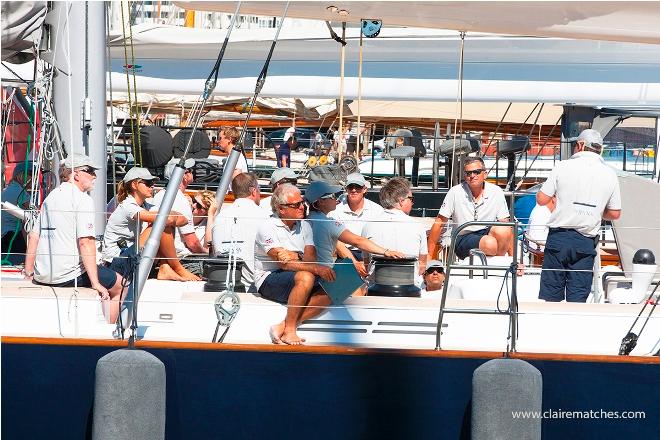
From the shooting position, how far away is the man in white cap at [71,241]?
506cm

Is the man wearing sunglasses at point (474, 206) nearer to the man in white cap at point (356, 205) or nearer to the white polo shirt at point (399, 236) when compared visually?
the man in white cap at point (356, 205)

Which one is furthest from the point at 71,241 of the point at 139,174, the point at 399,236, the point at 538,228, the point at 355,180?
the point at 538,228

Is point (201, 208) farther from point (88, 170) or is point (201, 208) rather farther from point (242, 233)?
point (88, 170)

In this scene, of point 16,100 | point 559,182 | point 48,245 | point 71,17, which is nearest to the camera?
point 48,245

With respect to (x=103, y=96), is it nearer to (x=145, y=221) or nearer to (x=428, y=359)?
(x=145, y=221)

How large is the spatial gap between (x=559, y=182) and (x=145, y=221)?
85.5 inches

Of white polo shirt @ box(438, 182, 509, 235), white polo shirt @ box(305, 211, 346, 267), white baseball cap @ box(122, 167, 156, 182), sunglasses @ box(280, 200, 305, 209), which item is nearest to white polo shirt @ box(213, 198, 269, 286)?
sunglasses @ box(280, 200, 305, 209)

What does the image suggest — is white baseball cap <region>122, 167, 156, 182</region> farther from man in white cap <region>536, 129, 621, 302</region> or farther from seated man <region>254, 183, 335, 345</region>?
man in white cap <region>536, 129, 621, 302</region>

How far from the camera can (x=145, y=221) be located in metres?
5.82

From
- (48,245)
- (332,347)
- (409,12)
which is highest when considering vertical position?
(409,12)

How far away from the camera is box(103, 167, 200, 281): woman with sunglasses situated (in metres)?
5.53

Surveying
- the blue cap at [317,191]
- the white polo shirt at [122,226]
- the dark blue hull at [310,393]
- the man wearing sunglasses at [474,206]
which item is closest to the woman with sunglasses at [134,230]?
the white polo shirt at [122,226]

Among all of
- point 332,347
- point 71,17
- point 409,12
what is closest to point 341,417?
point 332,347

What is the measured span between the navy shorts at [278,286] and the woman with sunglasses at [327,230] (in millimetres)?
159
